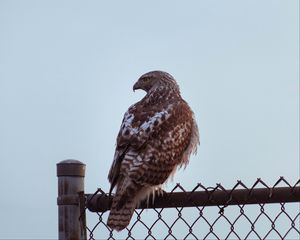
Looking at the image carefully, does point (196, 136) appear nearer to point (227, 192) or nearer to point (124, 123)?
point (124, 123)

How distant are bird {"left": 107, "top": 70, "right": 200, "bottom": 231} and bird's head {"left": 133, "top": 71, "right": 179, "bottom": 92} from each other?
1.28 feet

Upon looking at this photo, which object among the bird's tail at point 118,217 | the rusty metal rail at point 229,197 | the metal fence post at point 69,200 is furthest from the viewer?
the bird's tail at point 118,217

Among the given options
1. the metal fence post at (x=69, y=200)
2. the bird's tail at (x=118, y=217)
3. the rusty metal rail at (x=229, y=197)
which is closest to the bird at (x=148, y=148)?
the bird's tail at (x=118, y=217)

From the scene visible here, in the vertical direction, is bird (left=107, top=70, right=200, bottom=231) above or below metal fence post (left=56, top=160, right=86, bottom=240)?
above

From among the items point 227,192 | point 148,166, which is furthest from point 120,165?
point 227,192

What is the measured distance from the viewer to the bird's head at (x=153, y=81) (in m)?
7.38

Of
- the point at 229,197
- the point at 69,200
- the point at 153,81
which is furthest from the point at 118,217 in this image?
the point at 153,81

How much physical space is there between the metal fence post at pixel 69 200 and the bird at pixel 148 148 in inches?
14.3

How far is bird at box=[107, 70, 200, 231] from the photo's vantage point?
14.6 ft

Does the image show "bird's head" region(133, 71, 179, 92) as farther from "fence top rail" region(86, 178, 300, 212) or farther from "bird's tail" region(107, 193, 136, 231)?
"fence top rail" region(86, 178, 300, 212)

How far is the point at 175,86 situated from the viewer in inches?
292

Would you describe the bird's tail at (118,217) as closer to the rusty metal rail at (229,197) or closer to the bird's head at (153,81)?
the rusty metal rail at (229,197)

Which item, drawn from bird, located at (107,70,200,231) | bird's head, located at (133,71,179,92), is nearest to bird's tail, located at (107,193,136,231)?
bird, located at (107,70,200,231)

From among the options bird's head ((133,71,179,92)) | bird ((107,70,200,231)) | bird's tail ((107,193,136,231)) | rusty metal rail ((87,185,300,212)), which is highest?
bird's head ((133,71,179,92))
